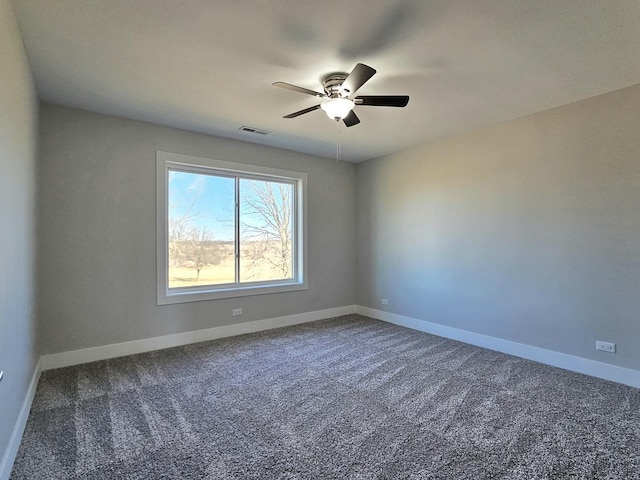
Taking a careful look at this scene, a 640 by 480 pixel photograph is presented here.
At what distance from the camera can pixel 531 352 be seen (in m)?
3.65

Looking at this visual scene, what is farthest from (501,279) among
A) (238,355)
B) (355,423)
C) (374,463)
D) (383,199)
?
(238,355)

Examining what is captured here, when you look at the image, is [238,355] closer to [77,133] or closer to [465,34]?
[77,133]

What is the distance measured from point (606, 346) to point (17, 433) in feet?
15.6

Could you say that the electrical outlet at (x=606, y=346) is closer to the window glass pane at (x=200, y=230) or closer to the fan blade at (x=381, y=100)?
the fan blade at (x=381, y=100)

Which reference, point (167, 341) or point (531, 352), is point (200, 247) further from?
point (531, 352)

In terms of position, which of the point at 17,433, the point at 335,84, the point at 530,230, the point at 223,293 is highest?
the point at 335,84

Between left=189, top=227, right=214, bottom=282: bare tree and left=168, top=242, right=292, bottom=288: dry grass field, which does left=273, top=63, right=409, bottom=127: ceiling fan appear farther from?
left=168, top=242, right=292, bottom=288: dry grass field

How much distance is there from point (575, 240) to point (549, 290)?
0.59 meters

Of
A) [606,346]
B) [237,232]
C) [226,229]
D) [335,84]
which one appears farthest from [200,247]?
[606,346]

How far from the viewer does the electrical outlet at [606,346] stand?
10.1ft

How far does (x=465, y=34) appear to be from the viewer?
7.27 feet

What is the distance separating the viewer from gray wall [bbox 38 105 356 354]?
336 cm

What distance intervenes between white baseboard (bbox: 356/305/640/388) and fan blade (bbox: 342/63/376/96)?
11.0 ft

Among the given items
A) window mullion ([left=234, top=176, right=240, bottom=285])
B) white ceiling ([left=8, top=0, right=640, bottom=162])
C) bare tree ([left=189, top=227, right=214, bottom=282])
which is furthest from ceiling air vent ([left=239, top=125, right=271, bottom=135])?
bare tree ([left=189, top=227, right=214, bottom=282])
